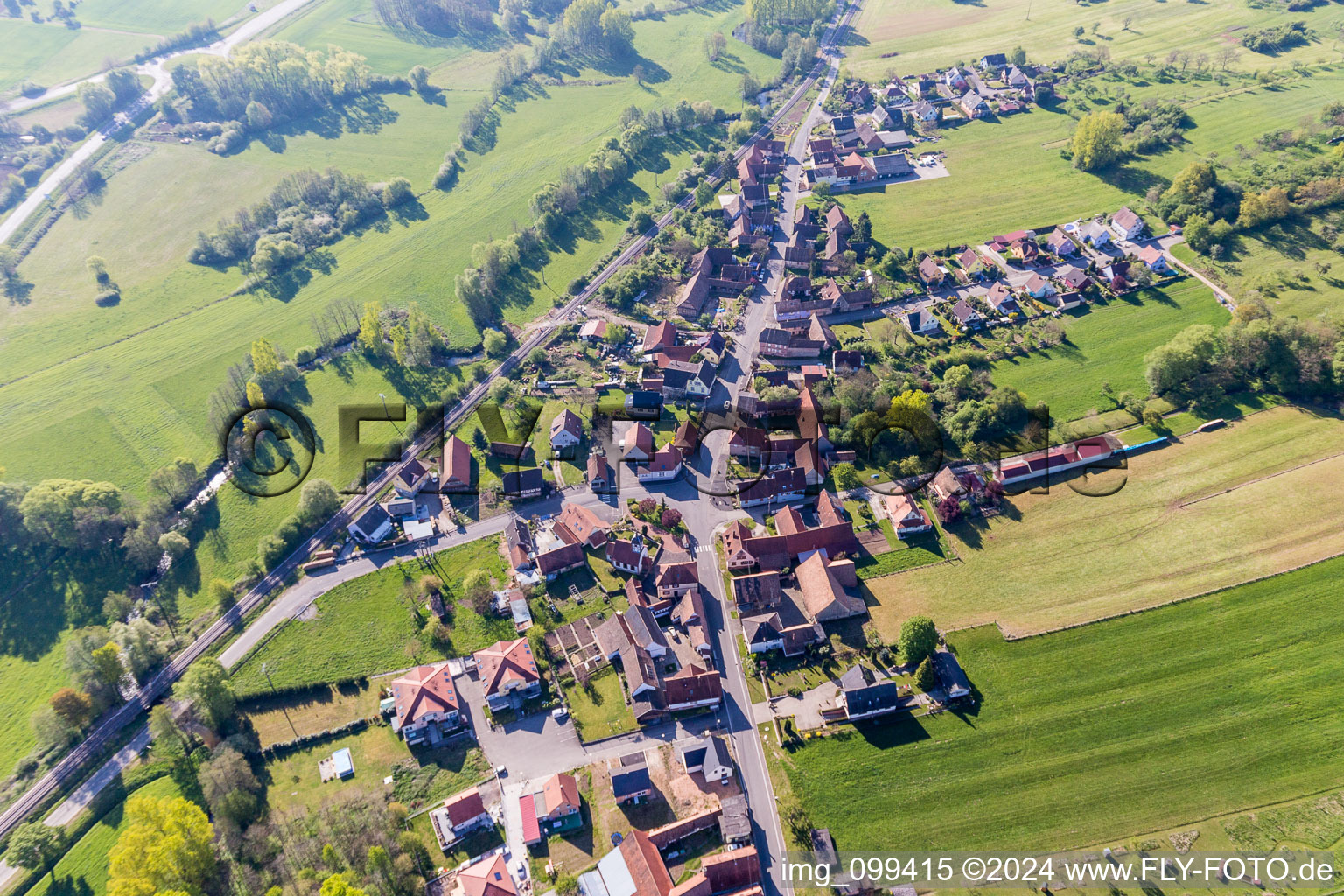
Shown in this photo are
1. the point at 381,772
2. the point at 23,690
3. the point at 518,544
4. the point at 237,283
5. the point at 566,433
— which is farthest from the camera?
the point at 237,283

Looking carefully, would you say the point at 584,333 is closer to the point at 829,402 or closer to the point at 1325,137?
the point at 829,402

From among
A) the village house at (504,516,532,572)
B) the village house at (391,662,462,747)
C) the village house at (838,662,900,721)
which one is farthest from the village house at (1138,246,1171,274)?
the village house at (391,662,462,747)

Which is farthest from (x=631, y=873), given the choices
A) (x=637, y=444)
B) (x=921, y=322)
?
(x=921, y=322)

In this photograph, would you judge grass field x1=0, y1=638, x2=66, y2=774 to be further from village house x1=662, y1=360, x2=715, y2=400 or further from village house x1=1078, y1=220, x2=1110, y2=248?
village house x1=1078, y1=220, x2=1110, y2=248

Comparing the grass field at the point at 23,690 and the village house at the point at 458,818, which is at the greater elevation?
the grass field at the point at 23,690

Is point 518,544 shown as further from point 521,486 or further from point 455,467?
point 455,467

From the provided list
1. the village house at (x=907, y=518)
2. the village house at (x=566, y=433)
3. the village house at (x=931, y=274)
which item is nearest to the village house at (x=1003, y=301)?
the village house at (x=931, y=274)

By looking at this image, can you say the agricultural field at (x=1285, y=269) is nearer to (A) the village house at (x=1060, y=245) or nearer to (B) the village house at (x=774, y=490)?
(A) the village house at (x=1060, y=245)
